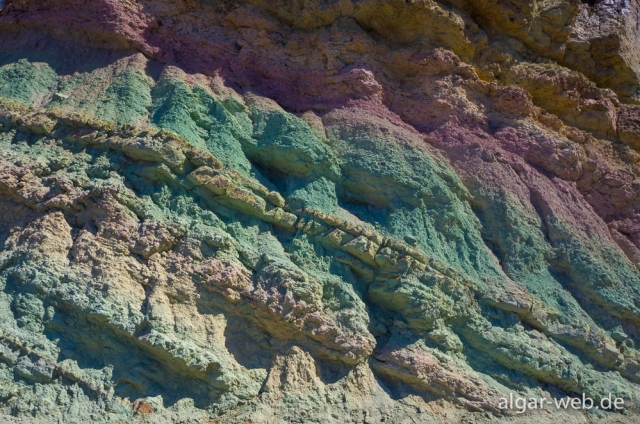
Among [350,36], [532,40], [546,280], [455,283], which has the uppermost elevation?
[532,40]

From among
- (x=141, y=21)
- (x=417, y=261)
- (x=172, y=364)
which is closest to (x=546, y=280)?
(x=417, y=261)

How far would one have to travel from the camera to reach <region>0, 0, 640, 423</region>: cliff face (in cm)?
526

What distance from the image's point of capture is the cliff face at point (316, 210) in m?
5.26

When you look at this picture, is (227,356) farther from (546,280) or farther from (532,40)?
(532,40)

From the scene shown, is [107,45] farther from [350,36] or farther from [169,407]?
[169,407]

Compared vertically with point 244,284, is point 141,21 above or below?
above

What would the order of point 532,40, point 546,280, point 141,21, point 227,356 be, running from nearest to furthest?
point 227,356 < point 546,280 < point 141,21 < point 532,40

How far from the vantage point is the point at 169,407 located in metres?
5.11

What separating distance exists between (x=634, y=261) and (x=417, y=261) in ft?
10.7

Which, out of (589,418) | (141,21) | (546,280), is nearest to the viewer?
(589,418)

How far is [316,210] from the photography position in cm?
637

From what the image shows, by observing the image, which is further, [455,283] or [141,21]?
[141,21]

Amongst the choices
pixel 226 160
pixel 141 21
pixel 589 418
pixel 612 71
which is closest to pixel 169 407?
pixel 226 160

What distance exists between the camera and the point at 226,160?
21.5 ft
